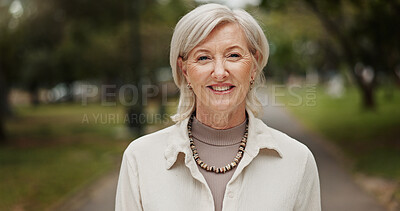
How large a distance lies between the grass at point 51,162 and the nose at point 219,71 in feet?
20.5

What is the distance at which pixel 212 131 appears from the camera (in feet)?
6.73

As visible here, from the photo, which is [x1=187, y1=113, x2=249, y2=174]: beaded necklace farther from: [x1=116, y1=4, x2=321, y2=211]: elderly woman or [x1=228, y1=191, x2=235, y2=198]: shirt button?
[x1=228, y1=191, x2=235, y2=198]: shirt button

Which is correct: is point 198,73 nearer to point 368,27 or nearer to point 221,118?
point 221,118

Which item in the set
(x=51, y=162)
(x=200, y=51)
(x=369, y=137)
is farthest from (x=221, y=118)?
(x=369, y=137)

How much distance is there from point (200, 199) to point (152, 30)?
16165 millimetres

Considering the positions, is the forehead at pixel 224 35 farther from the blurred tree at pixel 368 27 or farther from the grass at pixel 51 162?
the blurred tree at pixel 368 27

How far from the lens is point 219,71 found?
189 centimetres

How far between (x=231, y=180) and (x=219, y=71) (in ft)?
1.38

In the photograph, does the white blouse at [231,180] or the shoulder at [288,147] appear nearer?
the white blouse at [231,180]

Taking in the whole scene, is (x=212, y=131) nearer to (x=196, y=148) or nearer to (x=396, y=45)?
(x=196, y=148)

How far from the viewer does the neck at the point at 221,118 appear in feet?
6.68

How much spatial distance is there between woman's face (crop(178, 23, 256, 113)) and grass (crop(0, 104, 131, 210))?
6.18 m

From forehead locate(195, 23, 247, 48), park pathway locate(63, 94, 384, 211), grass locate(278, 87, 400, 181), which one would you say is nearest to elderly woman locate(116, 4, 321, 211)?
forehead locate(195, 23, 247, 48)

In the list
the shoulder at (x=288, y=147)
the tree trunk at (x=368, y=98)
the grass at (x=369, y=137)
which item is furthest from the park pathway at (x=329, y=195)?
the tree trunk at (x=368, y=98)
